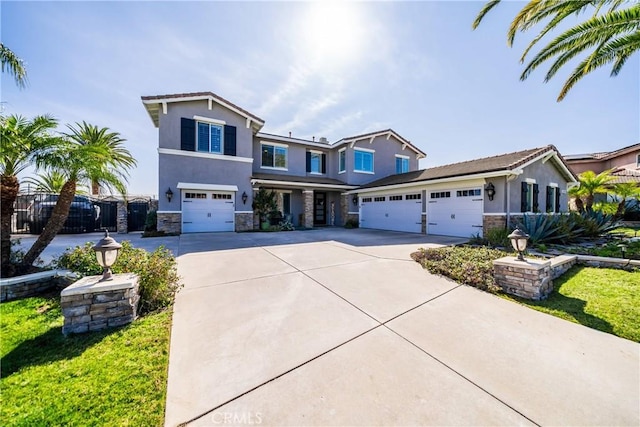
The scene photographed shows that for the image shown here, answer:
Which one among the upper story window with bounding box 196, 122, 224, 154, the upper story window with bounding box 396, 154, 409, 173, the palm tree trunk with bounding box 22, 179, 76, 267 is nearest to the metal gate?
the upper story window with bounding box 196, 122, 224, 154

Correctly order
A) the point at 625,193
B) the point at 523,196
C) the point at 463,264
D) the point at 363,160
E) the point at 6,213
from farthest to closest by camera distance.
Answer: the point at 363,160 < the point at 625,193 < the point at 523,196 < the point at 463,264 < the point at 6,213

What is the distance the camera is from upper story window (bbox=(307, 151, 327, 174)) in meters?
18.0

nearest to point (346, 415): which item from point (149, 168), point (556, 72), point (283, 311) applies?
point (283, 311)

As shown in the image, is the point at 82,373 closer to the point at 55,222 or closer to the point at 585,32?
the point at 55,222

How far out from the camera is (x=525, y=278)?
441 centimetres

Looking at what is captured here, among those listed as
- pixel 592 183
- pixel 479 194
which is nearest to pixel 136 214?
pixel 479 194

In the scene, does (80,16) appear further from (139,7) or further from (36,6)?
(139,7)

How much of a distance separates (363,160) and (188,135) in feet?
37.6

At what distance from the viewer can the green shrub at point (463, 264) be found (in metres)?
4.96

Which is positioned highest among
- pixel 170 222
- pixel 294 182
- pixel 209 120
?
pixel 209 120

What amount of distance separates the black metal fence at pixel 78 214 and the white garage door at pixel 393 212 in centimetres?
1411

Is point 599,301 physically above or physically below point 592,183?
below

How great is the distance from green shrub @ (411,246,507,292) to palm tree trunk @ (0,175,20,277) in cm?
874

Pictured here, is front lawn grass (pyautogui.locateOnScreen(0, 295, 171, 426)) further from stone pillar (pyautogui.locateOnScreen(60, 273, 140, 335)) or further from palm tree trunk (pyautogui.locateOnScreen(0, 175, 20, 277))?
palm tree trunk (pyautogui.locateOnScreen(0, 175, 20, 277))
